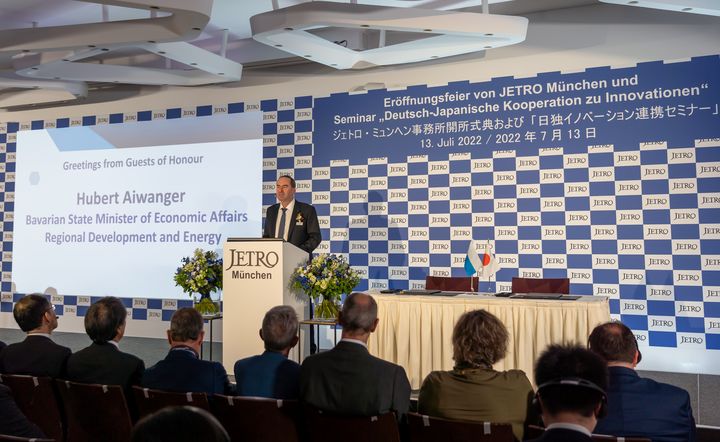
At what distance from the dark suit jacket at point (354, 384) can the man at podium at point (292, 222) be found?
281 cm

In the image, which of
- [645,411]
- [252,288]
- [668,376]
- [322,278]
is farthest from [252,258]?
[668,376]

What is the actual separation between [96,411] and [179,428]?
6.12ft

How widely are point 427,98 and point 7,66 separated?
512cm

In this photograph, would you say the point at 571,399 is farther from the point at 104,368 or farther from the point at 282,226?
the point at 282,226

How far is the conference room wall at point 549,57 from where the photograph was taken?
5430 mm

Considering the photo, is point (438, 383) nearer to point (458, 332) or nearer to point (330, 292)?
point (458, 332)

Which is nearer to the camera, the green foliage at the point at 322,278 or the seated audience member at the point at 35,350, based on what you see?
the seated audience member at the point at 35,350

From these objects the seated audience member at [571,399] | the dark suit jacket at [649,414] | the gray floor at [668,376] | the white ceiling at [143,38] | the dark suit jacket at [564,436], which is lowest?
the gray floor at [668,376]

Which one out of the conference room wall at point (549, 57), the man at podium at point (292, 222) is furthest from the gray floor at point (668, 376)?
the man at podium at point (292, 222)

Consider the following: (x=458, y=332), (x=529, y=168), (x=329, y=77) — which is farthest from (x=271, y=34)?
(x=458, y=332)

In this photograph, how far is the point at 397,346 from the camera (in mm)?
4406

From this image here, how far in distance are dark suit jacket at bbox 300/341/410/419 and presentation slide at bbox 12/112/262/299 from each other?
4.76 meters

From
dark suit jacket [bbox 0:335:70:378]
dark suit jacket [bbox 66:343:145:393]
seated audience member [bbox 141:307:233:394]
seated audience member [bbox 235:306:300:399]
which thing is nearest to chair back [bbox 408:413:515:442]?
seated audience member [bbox 235:306:300:399]

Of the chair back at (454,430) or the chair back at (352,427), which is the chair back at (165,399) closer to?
the chair back at (352,427)
